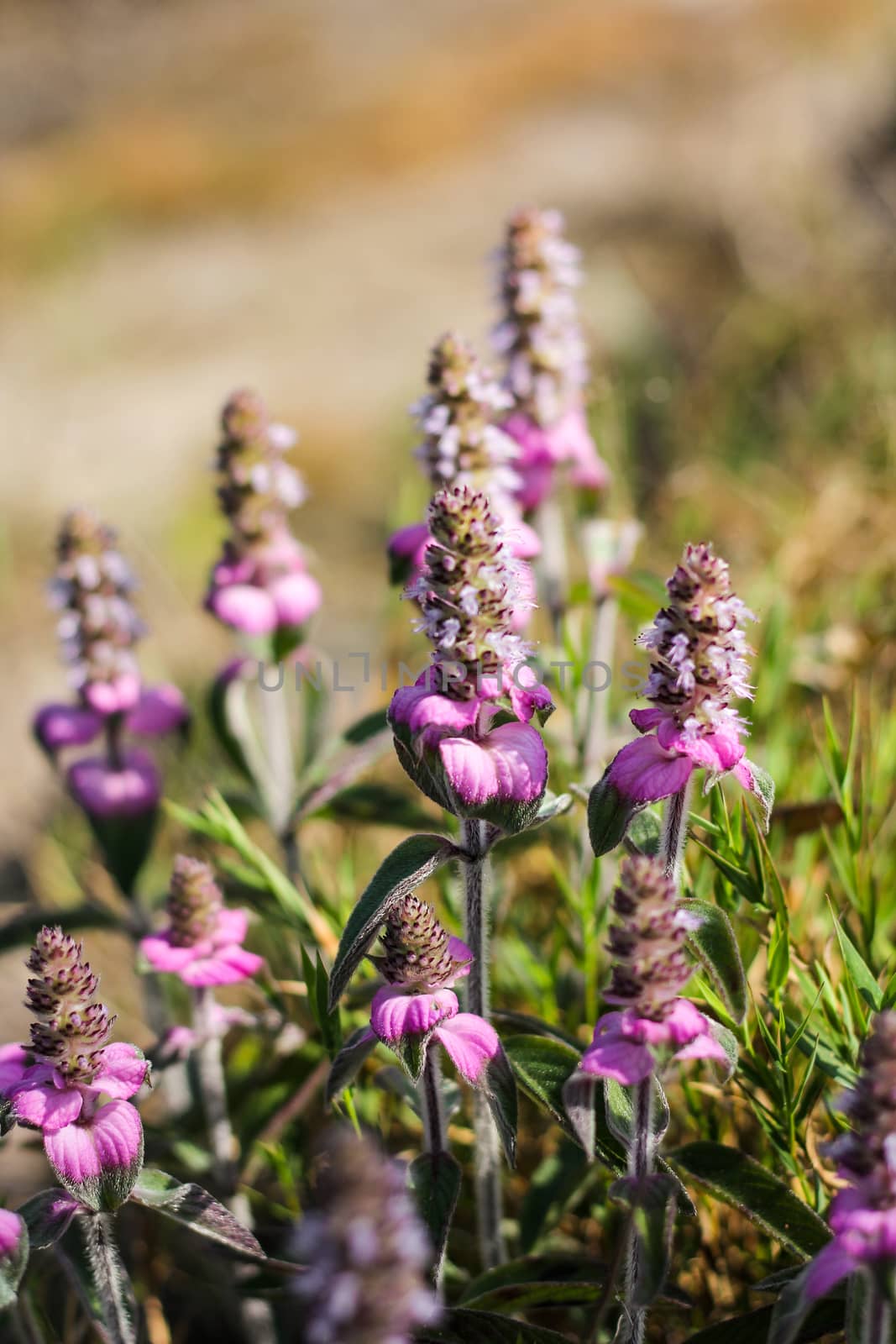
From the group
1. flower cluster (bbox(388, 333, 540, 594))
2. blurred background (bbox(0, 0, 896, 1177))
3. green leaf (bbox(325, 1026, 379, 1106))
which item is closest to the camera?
green leaf (bbox(325, 1026, 379, 1106))

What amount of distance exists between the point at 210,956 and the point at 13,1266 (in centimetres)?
47

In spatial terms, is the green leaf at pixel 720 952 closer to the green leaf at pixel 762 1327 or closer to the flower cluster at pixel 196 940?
the green leaf at pixel 762 1327

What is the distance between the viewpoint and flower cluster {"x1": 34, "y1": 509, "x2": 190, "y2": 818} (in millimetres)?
1879

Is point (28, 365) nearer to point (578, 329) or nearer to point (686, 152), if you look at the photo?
point (686, 152)

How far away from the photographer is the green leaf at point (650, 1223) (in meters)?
1.11

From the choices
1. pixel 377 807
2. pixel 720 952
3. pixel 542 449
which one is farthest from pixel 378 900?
pixel 542 449

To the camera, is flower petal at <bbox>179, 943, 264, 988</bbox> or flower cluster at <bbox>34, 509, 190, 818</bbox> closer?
flower petal at <bbox>179, 943, 264, 988</bbox>

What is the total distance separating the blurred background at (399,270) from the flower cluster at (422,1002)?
1.19 m

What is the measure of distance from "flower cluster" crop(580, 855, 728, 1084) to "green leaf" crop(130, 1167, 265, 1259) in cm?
44

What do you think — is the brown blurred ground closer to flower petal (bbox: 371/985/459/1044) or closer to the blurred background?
the blurred background

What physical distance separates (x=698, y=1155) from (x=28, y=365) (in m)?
5.44

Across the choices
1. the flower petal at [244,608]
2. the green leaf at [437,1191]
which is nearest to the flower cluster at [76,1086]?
the green leaf at [437,1191]

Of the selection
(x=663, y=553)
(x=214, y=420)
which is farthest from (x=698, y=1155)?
(x=214, y=420)

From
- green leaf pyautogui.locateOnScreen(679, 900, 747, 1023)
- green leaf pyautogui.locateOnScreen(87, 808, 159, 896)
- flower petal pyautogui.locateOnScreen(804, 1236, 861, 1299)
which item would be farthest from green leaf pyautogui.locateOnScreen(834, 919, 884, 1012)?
green leaf pyautogui.locateOnScreen(87, 808, 159, 896)
